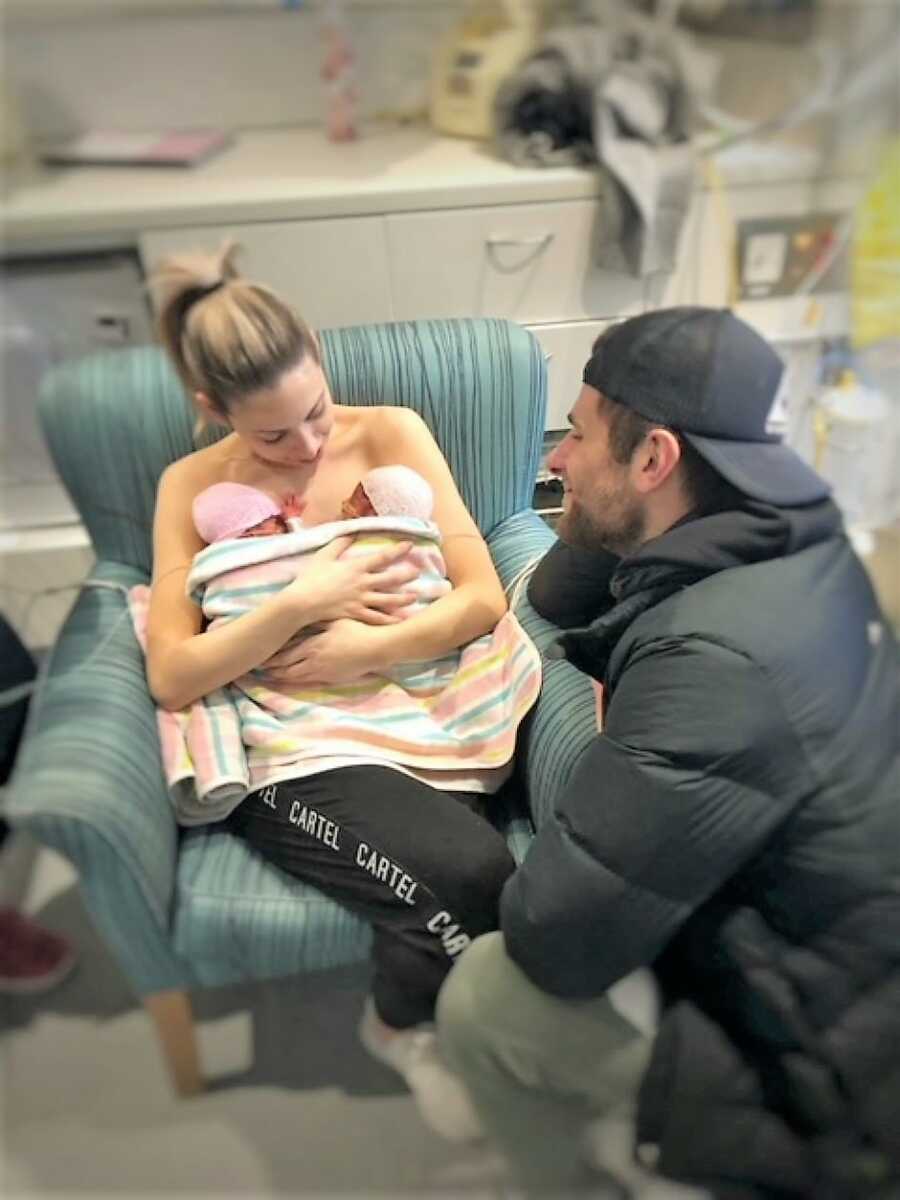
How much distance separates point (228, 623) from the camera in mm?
634

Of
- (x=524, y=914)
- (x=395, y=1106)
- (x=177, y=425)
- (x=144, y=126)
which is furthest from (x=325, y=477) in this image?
(x=395, y=1106)

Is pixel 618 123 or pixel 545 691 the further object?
pixel 545 691

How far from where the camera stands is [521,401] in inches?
22.1

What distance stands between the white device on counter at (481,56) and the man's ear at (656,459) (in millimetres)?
203

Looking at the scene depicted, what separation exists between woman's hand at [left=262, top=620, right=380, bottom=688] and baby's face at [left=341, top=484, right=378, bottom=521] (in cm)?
9

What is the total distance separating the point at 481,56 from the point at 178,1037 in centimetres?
69

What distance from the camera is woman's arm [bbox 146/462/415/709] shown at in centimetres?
61

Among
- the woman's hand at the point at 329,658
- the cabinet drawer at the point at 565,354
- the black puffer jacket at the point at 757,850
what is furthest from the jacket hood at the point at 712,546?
the woman's hand at the point at 329,658

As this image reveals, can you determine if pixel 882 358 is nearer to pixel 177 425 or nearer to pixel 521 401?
pixel 521 401

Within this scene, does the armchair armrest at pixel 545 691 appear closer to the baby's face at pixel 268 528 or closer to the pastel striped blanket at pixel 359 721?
the pastel striped blanket at pixel 359 721

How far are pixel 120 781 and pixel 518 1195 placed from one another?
409 mm

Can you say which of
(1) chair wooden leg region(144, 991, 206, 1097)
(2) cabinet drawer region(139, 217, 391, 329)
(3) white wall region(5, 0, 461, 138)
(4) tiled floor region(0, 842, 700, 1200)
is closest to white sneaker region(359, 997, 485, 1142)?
(4) tiled floor region(0, 842, 700, 1200)

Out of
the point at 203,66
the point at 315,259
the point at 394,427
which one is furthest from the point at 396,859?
the point at 203,66

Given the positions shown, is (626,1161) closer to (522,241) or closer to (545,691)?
(545,691)
